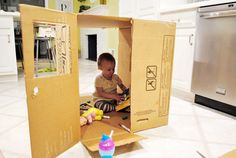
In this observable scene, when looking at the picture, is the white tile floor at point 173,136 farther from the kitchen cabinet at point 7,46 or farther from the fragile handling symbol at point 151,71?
the kitchen cabinet at point 7,46

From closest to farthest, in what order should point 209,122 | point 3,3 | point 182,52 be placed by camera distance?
1. point 209,122
2. point 182,52
3. point 3,3

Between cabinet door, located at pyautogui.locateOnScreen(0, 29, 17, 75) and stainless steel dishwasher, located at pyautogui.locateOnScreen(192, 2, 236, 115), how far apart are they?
2.01 m

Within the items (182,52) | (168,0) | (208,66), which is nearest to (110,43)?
(168,0)

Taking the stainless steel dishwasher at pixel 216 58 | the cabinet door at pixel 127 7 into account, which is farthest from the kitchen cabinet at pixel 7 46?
the stainless steel dishwasher at pixel 216 58

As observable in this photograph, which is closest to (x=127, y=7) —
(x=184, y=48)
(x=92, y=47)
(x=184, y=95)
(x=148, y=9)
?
(x=148, y=9)

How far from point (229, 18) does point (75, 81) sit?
1133mm

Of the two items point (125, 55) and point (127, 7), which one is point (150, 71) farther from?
point (127, 7)

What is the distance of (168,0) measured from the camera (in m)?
2.16

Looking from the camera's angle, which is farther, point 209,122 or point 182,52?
point 182,52

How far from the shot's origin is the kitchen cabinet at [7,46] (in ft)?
7.44

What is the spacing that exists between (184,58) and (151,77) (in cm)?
83

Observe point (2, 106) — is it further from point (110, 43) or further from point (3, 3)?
point (3, 3)

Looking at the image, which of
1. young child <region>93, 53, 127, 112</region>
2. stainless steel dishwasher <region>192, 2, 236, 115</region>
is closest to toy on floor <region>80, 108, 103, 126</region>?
young child <region>93, 53, 127, 112</region>

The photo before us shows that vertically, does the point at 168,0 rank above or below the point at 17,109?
above
